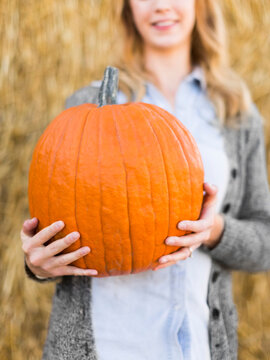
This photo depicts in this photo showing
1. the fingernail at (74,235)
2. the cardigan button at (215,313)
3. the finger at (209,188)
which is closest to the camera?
the fingernail at (74,235)

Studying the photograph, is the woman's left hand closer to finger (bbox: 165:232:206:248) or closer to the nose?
finger (bbox: 165:232:206:248)

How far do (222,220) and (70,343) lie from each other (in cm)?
53

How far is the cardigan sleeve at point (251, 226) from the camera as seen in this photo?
1142mm

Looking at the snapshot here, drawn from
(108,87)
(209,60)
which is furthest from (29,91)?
(108,87)

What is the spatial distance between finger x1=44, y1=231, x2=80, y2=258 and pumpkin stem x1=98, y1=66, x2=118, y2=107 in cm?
33

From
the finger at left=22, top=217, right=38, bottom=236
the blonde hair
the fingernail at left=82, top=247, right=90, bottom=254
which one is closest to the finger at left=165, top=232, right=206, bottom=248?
the fingernail at left=82, top=247, right=90, bottom=254

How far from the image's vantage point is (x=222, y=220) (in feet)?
3.68

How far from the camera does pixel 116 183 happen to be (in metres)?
0.80

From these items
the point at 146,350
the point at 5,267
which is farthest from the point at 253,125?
the point at 5,267

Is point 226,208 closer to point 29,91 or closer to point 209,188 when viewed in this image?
point 209,188

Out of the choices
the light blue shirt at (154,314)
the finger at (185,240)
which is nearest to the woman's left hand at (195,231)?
the finger at (185,240)

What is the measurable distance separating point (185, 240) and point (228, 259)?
0.37 meters

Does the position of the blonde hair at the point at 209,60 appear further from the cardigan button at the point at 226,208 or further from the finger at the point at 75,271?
the finger at the point at 75,271

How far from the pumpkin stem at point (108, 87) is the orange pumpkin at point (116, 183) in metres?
0.07
